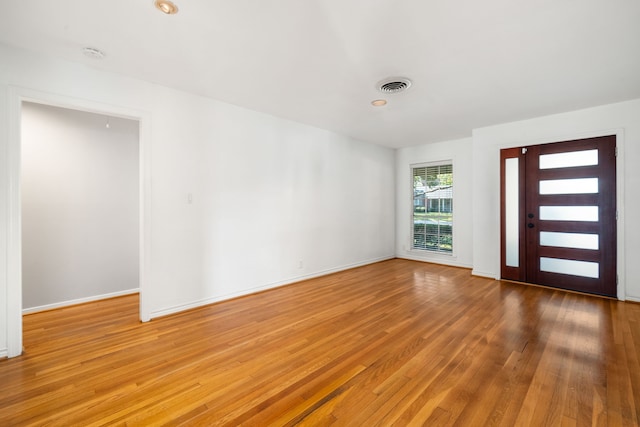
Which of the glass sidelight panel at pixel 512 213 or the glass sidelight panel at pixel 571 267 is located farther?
the glass sidelight panel at pixel 512 213


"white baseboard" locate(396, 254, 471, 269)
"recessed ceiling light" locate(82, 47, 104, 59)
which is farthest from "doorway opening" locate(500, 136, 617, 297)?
"recessed ceiling light" locate(82, 47, 104, 59)

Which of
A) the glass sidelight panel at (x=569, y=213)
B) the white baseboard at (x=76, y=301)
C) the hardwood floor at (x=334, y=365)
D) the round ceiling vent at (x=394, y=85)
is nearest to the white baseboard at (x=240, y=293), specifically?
the hardwood floor at (x=334, y=365)

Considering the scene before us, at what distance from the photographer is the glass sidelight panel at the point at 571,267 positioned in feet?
12.9

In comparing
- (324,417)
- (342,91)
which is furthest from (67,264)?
(342,91)

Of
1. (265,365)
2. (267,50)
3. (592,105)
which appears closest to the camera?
(265,365)

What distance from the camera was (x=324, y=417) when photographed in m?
1.62

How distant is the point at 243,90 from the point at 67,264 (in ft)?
10.8

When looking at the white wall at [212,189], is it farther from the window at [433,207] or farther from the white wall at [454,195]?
the window at [433,207]

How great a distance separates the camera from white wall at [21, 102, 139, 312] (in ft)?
10.9

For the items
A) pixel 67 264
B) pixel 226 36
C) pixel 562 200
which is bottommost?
pixel 67 264

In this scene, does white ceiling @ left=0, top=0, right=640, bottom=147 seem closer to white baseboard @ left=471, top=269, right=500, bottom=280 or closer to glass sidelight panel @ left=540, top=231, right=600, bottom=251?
glass sidelight panel @ left=540, top=231, right=600, bottom=251

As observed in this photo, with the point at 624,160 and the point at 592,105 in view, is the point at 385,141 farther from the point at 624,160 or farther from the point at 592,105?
the point at 624,160

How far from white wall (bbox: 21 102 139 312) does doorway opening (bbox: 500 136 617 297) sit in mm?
6182

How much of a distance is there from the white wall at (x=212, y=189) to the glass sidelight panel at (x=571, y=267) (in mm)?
3399
